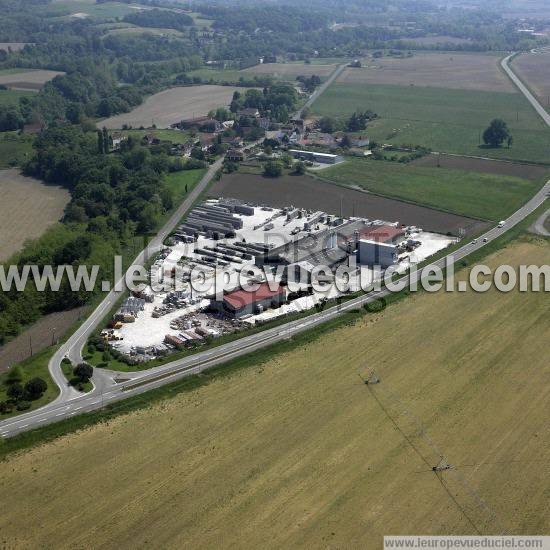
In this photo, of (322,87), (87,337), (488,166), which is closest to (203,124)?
(322,87)

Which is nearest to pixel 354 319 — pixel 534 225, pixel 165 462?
pixel 165 462

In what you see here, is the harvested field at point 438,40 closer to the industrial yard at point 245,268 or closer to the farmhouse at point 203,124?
the farmhouse at point 203,124

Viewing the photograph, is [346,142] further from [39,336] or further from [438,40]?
[438,40]

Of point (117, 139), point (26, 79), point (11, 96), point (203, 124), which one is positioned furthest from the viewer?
point (26, 79)

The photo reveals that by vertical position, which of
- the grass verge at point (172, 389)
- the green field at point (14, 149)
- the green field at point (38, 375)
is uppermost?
the green field at point (14, 149)

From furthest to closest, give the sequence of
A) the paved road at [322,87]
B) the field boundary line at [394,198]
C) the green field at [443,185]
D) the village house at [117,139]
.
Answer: the paved road at [322,87] < the village house at [117,139] < the green field at [443,185] < the field boundary line at [394,198]

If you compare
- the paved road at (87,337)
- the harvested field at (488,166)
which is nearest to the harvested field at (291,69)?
the harvested field at (488,166)
